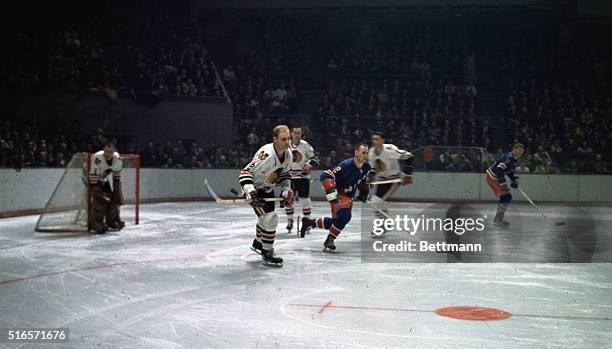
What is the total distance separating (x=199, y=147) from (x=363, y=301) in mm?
16005

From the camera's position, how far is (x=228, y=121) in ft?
74.2

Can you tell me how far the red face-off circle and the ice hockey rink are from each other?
0.09 feet

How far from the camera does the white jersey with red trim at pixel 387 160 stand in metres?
12.0

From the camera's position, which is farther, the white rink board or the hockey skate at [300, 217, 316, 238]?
the white rink board

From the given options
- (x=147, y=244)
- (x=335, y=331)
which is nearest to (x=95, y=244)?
(x=147, y=244)

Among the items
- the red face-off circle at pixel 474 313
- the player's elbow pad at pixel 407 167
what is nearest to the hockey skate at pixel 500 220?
the player's elbow pad at pixel 407 167

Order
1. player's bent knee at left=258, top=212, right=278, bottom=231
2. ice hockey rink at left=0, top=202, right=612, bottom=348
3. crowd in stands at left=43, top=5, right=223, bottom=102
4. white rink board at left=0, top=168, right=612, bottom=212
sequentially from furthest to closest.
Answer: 1. crowd in stands at left=43, top=5, right=223, bottom=102
2. white rink board at left=0, top=168, right=612, bottom=212
3. player's bent knee at left=258, top=212, right=278, bottom=231
4. ice hockey rink at left=0, top=202, right=612, bottom=348

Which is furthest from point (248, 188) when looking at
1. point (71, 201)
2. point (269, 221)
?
point (71, 201)

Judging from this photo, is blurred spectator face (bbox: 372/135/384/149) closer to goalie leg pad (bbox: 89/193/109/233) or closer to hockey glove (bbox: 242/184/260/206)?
hockey glove (bbox: 242/184/260/206)

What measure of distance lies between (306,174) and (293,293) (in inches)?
215

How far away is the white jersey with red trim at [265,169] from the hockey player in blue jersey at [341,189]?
3.90 feet

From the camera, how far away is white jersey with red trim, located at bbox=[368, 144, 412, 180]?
12.0 m

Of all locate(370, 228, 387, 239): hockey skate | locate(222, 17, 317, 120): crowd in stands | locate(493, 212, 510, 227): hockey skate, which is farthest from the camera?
locate(222, 17, 317, 120): crowd in stands

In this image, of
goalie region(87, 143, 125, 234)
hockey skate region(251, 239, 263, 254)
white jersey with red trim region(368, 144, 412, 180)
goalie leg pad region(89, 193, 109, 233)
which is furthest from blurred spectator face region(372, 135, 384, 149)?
goalie leg pad region(89, 193, 109, 233)
